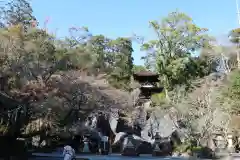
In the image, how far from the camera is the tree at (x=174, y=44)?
3462cm

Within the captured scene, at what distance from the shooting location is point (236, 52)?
34.7 m

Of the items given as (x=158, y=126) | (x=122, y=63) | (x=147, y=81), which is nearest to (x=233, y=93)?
(x=158, y=126)

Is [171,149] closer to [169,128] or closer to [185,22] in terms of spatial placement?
[169,128]

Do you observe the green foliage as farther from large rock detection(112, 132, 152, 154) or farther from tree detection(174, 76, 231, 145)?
large rock detection(112, 132, 152, 154)

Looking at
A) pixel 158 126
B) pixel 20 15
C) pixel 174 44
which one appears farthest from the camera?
pixel 174 44

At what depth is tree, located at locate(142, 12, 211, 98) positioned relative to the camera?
1363 inches

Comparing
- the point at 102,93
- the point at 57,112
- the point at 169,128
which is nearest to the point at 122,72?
the point at 169,128

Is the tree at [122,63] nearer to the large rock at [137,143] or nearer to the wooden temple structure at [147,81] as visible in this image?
the wooden temple structure at [147,81]

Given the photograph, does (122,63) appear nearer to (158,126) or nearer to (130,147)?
(158,126)

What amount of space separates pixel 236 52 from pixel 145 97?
36.5 feet

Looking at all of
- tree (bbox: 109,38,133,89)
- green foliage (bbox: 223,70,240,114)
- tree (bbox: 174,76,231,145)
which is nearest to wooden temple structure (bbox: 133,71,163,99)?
tree (bbox: 109,38,133,89)

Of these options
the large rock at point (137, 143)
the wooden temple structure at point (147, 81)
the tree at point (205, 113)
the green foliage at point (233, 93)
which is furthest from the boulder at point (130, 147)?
the wooden temple structure at point (147, 81)

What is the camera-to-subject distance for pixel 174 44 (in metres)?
35.7

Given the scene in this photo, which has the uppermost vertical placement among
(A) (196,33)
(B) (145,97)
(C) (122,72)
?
(A) (196,33)
